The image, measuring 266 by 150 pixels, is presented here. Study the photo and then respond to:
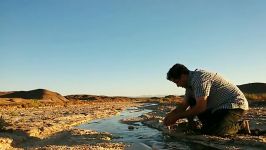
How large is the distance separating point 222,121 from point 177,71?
55.7 inches

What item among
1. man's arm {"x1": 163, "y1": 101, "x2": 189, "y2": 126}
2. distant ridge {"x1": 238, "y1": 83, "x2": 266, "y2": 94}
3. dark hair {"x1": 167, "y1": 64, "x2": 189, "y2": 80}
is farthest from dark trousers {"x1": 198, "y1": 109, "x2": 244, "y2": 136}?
distant ridge {"x1": 238, "y1": 83, "x2": 266, "y2": 94}

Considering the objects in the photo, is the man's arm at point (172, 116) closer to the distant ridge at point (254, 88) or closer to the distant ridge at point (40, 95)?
the distant ridge at point (254, 88)

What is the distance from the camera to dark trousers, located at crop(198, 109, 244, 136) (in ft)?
26.2

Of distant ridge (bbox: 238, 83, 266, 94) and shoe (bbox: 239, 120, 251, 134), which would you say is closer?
shoe (bbox: 239, 120, 251, 134)

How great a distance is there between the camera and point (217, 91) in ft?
26.6

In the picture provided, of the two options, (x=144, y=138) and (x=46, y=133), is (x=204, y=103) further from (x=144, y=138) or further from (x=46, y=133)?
(x=46, y=133)

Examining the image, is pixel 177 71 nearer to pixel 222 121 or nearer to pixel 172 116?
pixel 172 116

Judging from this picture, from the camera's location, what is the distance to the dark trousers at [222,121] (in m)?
8.00

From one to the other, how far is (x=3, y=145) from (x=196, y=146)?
3998 millimetres

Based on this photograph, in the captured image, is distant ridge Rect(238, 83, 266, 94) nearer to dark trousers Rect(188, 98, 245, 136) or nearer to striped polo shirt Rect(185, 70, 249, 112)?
dark trousers Rect(188, 98, 245, 136)

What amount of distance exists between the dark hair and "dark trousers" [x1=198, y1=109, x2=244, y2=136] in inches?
40.3

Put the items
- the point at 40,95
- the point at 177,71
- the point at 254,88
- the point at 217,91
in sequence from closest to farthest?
the point at 177,71 < the point at 217,91 < the point at 254,88 < the point at 40,95

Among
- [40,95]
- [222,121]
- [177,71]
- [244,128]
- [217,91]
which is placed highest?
[40,95]

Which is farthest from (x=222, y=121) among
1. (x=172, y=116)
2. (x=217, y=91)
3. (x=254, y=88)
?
(x=254, y=88)
